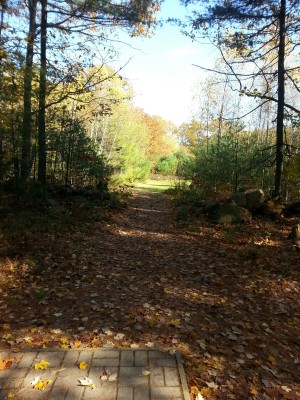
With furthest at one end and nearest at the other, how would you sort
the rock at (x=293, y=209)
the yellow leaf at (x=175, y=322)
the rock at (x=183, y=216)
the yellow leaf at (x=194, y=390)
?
the rock at (x=183, y=216)
the rock at (x=293, y=209)
the yellow leaf at (x=175, y=322)
the yellow leaf at (x=194, y=390)

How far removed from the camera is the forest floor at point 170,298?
3559mm

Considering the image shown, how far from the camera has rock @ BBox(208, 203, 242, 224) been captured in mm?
10234

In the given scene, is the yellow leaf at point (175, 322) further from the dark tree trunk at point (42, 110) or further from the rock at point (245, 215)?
the dark tree trunk at point (42, 110)

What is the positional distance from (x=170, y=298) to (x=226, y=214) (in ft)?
18.9

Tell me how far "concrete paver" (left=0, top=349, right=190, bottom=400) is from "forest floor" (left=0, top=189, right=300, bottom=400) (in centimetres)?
21

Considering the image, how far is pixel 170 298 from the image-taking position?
202 inches

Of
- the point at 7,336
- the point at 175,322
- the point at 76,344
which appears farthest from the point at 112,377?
the point at 7,336

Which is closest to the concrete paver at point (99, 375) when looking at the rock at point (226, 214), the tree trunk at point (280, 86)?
the rock at point (226, 214)

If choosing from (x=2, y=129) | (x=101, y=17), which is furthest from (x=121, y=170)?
(x=2, y=129)

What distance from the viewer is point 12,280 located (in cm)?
550

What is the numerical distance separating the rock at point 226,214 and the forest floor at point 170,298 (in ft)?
3.89

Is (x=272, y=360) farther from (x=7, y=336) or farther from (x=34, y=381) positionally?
(x=7, y=336)

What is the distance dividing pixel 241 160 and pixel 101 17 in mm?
8784

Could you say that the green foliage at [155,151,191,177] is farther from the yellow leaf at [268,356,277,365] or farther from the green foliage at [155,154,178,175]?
the yellow leaf at [268,356,277,365]
